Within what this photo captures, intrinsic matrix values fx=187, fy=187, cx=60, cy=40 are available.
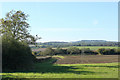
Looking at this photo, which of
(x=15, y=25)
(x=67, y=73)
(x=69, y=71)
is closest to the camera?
(x=67, y=73)

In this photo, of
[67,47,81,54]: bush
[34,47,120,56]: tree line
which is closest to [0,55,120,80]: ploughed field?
[34,47,120,56]: tree line

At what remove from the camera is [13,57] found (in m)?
22.9

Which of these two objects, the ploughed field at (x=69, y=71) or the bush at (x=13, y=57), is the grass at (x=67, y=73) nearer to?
the ploughed field at (x=69, y=71)

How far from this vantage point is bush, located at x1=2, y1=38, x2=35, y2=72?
22.4 m

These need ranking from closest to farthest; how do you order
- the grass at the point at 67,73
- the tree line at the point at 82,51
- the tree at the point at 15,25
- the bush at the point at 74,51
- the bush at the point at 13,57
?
the grass at the point at 67,73, the bush at the point at 13,57, the tree at the point at 15,25, the tree line at the point at 82,51, the bush at the point at 74,51

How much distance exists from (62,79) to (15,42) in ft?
47.4

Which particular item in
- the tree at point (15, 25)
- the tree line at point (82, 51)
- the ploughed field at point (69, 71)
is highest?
the tree at point (15, 25)

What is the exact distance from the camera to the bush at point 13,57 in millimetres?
22362

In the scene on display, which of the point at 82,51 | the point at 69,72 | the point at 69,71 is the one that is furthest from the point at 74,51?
the point at 69,72

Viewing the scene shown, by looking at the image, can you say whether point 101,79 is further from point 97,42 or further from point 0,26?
point 97,42

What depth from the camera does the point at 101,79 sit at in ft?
38.2

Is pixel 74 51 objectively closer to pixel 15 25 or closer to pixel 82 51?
pixel 82 51

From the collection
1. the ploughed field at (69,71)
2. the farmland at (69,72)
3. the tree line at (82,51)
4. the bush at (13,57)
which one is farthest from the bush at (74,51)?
the bush at (13,57)

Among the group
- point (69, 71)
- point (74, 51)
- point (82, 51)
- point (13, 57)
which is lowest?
point (74, 51)
